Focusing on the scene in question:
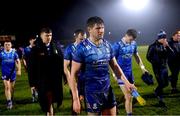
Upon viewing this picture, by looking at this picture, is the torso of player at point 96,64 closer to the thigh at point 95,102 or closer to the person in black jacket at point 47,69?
the thigh at point 95,102

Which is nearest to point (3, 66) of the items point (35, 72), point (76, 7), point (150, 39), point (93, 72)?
point (35, 72)

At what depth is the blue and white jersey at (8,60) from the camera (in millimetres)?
12383

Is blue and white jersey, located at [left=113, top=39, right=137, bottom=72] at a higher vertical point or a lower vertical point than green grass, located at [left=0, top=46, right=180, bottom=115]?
higher

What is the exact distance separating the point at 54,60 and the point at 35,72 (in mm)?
476

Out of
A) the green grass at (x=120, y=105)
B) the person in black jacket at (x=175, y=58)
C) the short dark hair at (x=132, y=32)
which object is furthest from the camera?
the person in black jacket at (x=175, y=58)

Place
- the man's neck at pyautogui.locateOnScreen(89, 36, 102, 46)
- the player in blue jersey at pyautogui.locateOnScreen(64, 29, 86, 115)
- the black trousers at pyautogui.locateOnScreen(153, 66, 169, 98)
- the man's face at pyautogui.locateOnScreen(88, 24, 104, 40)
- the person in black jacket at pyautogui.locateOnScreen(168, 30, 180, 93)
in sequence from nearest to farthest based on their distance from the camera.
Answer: the man's face at pyautogui.locateOnScreen(88, 24, 104, 40) → the man's neck at pyautogui.locateOnScreen(89, 36, 102, 46) → the player in blue jersey at pyautogui.locateOnScreen(64, 29, 86, 115) → the black trousers at pyautogui.locateOnScreen(153, 66, 169, 98) → the person in black jacket at pyautogui.locateOnScreen(168, 30, 180, 93)

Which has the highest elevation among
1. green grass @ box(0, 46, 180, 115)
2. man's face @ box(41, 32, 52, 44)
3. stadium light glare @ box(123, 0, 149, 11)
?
stadium light glare @ box(123, 0, 149, 11)

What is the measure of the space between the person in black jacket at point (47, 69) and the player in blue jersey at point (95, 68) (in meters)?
2.02

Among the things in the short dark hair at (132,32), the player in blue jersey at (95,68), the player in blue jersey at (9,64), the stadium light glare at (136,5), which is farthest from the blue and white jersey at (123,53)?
the stadium light glare at (136,5)

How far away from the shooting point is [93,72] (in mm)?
6227

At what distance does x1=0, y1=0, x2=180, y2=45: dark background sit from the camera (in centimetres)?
5762

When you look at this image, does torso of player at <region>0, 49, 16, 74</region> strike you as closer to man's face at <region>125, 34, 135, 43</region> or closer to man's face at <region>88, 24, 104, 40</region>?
man's face at <region>125, 34, 135, 43</region>

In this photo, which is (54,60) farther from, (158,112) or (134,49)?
(158,112)

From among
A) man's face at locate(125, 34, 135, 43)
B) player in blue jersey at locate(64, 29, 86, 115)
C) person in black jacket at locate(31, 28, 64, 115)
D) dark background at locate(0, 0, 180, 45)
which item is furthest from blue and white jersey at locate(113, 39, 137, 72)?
dark background at locate(0, 0, 180, 45)
